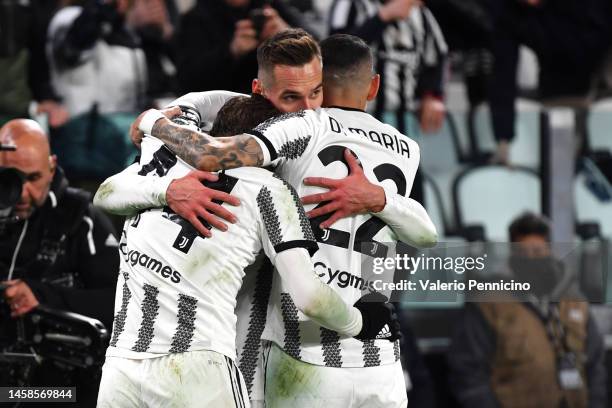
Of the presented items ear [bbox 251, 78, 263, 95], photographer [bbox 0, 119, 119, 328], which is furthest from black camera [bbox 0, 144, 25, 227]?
ear [bbox 251, 78, 263, 95]

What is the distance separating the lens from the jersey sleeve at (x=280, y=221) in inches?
157

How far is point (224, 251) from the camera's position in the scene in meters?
4.01

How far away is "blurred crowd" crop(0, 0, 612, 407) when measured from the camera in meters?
7.21

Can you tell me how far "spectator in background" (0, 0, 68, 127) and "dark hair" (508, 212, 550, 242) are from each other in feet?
9.65

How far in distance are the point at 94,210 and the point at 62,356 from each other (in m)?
0.82

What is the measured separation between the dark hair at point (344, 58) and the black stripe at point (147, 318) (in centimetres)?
111

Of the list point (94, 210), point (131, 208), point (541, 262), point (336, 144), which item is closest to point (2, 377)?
point (94, 210)

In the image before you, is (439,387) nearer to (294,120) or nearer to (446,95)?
(446,95)

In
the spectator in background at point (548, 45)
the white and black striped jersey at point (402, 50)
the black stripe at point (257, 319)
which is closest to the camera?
the black stripe at point (257, 319)

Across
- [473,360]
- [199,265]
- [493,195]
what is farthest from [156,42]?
[199,265]

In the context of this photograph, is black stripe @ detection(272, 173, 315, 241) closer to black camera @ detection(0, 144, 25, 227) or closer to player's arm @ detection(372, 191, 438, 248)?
player's arm @ detection(372, 191, 438, 248)

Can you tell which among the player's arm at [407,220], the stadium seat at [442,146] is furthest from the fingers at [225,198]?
the stadium seat at [442,146]

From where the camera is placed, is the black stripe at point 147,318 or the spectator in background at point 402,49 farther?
the spectator in background at point 402,49

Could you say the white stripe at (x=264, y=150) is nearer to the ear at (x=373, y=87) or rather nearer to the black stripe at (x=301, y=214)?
the black stripe at (x=301, y=214)
